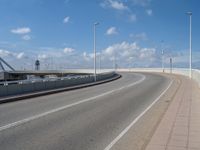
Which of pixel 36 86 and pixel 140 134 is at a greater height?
pixel 36 86

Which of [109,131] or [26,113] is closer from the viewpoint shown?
[109,131]

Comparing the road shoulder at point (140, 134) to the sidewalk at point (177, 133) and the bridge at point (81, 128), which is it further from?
the sidewalk at point (177, 133)

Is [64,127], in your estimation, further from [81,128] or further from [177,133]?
[177,133]

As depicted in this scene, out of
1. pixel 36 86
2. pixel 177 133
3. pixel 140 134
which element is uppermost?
pixel 36 86

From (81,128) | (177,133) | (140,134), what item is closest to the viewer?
(177,133)

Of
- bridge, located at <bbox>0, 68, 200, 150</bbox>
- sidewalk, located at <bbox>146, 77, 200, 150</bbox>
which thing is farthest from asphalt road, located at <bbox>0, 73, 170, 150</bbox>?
sidewalk, located at <bbox>146, 77, 200, 150</bbox>

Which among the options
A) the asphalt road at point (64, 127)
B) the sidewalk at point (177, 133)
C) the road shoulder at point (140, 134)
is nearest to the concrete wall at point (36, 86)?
the asphalt road at point (64, 127)

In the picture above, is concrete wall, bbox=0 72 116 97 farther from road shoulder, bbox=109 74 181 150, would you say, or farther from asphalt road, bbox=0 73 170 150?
road shoulder, bbox=109 74 181 150

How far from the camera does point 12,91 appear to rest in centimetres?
2158

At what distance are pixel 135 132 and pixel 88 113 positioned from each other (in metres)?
4.14

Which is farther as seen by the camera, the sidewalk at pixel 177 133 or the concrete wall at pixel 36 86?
the concrete wall at pixel 36 86

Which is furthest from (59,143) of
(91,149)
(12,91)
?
(12,91)

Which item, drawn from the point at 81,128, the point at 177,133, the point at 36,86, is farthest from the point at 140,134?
the point at 36,86

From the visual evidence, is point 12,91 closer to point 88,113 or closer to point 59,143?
point 88,113
